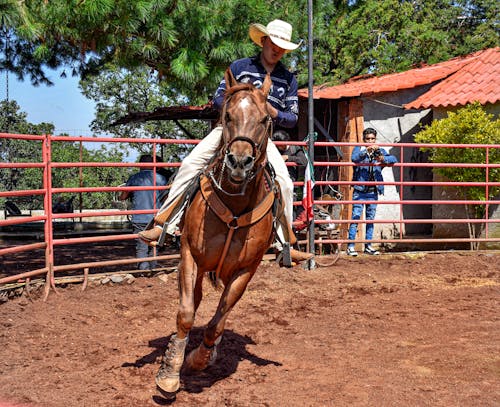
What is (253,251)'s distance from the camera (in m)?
4.53

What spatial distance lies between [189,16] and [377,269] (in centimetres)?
494

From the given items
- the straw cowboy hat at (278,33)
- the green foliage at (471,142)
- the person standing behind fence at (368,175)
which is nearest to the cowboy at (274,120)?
the straw cowboy hat at (278,33)

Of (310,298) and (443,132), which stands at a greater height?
(443,132)

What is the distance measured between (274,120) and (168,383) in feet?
7.34

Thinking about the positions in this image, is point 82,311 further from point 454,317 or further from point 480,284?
point 480,284

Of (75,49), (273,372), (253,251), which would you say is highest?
(75,49)

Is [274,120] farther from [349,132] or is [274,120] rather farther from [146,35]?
[349,132]

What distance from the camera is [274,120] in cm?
511

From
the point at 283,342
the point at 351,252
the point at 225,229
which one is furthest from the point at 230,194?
the point at 351,252

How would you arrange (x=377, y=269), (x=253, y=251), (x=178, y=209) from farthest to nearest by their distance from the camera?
(x=377, y=269) → (x=178, y=209) → (x=253, y=251)

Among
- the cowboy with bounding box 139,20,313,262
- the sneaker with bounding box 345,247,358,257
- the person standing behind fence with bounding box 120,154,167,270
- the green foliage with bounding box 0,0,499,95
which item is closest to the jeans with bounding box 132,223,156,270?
the person standing behind fence with bounding box 120,154,167,270

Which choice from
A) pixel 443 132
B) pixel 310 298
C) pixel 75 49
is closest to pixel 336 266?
pixel 310 298

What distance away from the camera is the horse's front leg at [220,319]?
15.0 ft

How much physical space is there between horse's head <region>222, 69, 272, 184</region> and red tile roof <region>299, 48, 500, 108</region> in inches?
349
